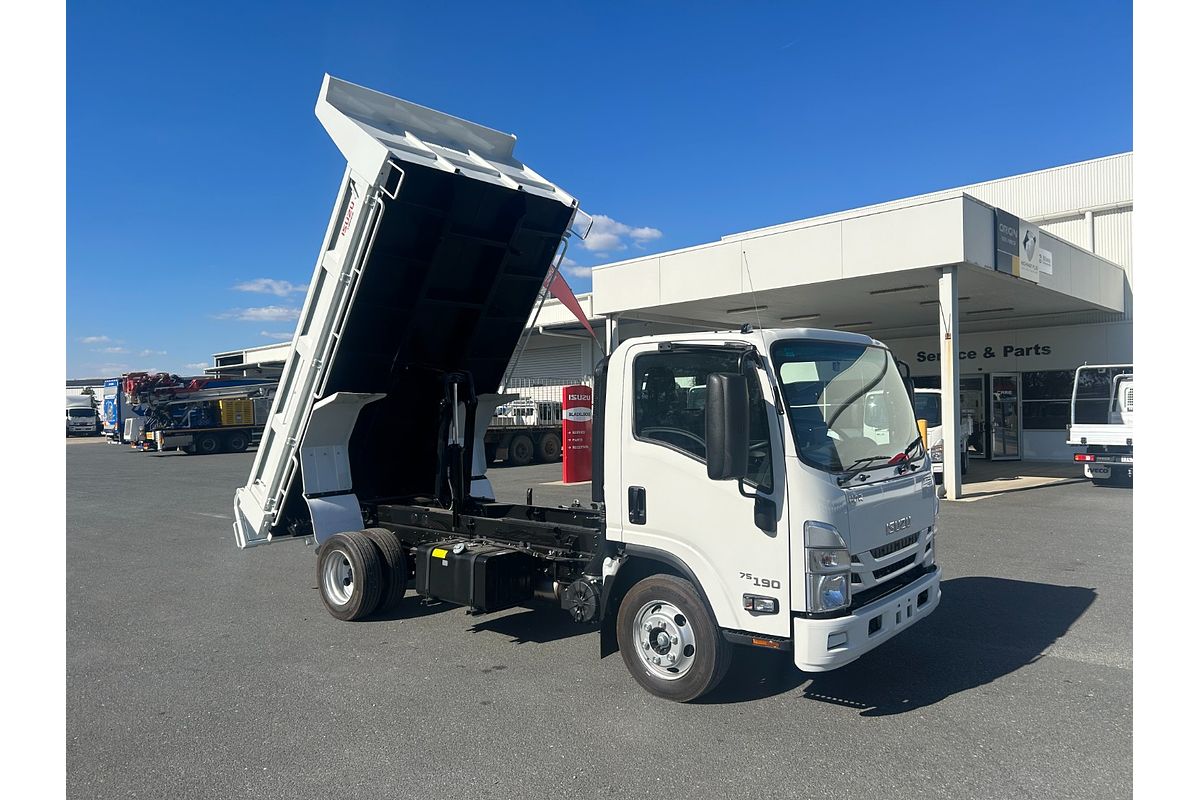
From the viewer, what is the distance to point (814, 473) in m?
4.48

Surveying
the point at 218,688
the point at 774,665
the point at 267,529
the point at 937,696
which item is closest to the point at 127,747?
the point at 218,688

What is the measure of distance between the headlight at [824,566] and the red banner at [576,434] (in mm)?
14139

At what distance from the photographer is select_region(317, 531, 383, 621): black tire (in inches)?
266

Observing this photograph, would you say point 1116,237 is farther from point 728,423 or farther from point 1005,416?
point 728,423

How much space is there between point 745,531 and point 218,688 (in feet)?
12.1

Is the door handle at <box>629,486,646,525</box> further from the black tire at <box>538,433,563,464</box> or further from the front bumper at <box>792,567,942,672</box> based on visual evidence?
the black tire at <box>538,433,563,464</box>

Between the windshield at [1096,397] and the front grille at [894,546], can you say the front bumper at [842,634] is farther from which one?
the windshield at [1096,397]

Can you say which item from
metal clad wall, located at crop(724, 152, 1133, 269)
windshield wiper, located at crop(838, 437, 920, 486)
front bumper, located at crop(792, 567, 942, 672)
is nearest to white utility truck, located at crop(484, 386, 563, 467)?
metal clad wall, located at crop(724, 152, 1133, 269)

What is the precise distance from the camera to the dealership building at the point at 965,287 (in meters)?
14.4

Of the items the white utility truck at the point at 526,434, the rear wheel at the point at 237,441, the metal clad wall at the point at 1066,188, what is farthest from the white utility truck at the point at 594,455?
the rear wheel at the point at 237,441

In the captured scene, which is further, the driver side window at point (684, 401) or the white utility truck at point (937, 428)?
the white utility truck at point (937, 428)

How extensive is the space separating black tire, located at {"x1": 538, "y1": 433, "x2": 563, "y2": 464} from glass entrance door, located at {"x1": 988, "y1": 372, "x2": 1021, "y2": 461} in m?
13.4

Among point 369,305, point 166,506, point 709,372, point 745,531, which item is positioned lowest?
point 166,506

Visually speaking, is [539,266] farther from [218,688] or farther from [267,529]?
[218,688]
